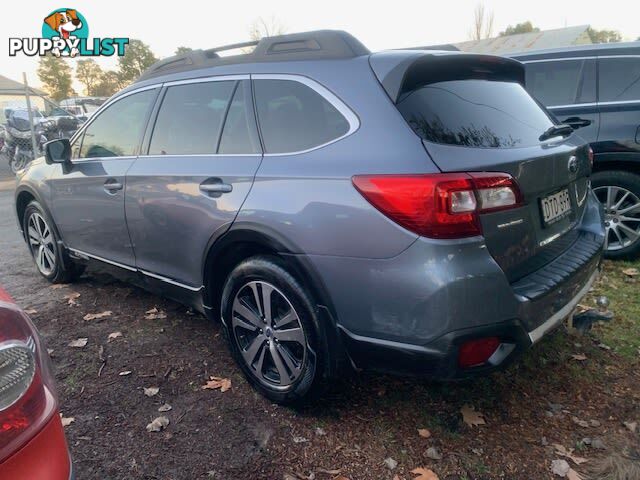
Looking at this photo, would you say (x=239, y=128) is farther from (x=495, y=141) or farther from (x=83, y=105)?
(x=83, y=105)

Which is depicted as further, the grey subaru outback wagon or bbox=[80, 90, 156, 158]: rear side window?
bbox=[80, 90, 156, 158]: rear side window

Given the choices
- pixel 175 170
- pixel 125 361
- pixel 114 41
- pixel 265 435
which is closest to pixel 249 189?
pixel 175 170

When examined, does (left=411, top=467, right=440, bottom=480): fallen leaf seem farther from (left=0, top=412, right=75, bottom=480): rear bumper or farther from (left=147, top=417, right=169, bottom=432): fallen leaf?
(left=0, top=412, right=75, bottom=480): rear bumper

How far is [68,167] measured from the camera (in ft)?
13.3

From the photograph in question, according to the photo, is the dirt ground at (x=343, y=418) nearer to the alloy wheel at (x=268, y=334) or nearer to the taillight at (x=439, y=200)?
the alloy wheel at (x=268, y=334)

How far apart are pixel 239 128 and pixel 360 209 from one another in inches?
41.5

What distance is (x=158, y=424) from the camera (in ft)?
8.52

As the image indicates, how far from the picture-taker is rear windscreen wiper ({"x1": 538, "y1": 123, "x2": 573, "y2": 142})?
103 inches

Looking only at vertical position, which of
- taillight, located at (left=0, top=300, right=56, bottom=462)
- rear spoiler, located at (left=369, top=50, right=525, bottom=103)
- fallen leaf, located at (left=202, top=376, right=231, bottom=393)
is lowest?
fallen leaf, located at (left=202, top=376, right=231, bottom=393)

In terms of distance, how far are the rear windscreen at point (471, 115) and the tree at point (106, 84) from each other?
5947cm

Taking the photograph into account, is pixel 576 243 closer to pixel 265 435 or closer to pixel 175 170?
pixel 265 435

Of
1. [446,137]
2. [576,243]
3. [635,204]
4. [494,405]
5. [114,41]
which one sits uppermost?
[114,41]

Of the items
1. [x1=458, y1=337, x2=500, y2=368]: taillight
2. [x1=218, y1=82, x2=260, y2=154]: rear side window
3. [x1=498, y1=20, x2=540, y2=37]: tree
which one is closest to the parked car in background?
[x1=218, y1=82, x2=260, y2=154]: rear side window

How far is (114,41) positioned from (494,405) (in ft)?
59.3
